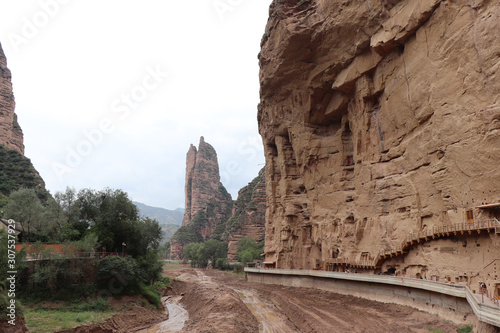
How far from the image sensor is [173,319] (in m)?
28.0

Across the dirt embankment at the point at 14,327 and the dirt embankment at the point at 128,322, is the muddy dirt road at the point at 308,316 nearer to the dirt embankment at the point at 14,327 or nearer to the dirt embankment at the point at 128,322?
the dirt embankment at the point at 128,322

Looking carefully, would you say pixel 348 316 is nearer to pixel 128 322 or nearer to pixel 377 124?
pixel 128 322

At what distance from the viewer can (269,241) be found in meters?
50.2

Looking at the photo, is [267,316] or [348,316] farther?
[267,316]

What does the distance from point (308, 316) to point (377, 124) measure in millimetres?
17443

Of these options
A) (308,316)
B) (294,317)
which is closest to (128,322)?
(294,317)

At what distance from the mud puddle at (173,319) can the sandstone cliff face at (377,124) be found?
15273 millimetres

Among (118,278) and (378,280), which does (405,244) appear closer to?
(378,280)

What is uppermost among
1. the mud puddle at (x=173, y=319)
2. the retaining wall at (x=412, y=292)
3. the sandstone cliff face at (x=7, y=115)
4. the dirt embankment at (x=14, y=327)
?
the sandstone cliff face at (x=7, y=115)

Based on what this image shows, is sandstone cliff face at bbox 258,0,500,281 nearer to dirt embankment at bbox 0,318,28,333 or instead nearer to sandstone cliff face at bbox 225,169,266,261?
dirt embankment at bbox 0,318,28,333

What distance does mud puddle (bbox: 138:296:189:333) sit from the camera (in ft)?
78.4

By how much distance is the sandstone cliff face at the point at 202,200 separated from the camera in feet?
426

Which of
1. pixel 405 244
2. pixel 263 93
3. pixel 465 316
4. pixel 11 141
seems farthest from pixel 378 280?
pixel 11 141

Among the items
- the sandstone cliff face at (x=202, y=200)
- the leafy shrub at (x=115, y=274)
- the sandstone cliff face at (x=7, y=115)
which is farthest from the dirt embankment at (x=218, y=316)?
the sandstone cliff face at (x=202, y=200)
